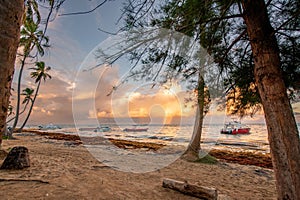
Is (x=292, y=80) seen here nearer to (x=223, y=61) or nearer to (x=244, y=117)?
(x=223, y=61)

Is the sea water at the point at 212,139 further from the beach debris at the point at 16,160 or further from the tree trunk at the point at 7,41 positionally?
the tree trunk at the point at 7,41

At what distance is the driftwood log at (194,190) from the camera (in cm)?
331

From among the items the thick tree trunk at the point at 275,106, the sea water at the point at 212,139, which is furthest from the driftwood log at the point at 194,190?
the sea water at the point at 212,139

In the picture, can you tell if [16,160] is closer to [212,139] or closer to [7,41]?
[7,41]

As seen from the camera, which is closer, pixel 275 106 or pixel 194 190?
pixel 275 106

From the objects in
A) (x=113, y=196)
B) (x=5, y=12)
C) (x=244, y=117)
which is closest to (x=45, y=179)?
(x=113, y=196)

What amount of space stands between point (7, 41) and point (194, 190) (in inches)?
141

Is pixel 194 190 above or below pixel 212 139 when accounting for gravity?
above

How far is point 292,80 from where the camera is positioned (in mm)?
3213

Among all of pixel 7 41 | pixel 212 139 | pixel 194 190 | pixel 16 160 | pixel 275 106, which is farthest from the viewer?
pixel 212 139

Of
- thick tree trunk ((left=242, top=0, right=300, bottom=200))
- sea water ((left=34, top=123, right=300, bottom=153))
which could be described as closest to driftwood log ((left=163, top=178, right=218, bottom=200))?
thick tree trunk ((left=242, top=0, right=300, bottom=200))

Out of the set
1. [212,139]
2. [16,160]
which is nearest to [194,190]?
[16,160]

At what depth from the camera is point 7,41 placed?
0.73 meters

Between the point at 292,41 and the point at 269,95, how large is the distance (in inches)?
52.0
